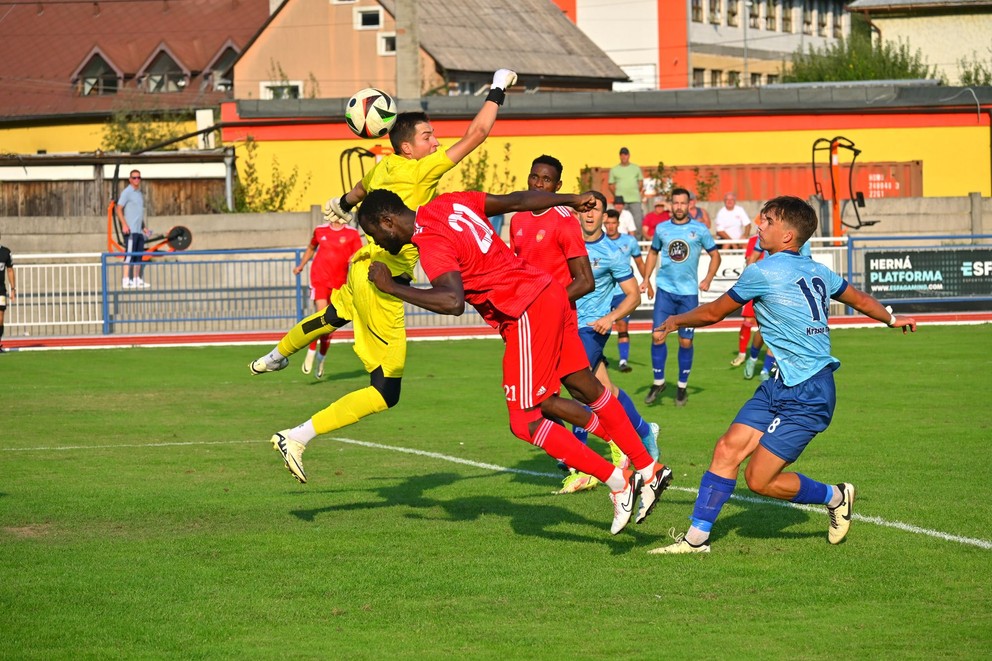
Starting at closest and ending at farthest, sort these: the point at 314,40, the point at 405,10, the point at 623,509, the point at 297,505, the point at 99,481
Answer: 1. the point at 623,509
2. the point at 297,505
3. the point at 99,481
4. the point at 405,10
5. the point at 314,40

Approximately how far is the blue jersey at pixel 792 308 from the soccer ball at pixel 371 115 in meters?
3.45

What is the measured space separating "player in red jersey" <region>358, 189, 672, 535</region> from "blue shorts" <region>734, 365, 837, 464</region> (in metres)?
0.84

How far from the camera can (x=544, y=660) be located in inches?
236

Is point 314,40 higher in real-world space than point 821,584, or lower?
higher

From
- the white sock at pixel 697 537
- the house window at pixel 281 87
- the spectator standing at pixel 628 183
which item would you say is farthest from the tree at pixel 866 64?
the white sock at pixel 697 537

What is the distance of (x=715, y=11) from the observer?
74750 millimetres

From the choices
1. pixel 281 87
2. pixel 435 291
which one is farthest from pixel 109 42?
pixel 435 291

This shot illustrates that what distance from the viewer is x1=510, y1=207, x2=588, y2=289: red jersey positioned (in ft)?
34.1

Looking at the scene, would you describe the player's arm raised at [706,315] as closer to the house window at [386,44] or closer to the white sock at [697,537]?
the white sock at [697,537]

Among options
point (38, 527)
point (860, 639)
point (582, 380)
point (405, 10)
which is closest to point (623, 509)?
point (582, 380)

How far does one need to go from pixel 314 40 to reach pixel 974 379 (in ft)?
166

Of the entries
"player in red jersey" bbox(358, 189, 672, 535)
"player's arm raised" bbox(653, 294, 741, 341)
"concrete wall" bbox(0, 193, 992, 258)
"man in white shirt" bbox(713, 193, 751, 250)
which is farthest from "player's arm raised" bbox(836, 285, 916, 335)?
"concrete wall" bbox(0, 193, 992, 258)

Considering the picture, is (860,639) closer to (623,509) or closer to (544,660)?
(544,660)

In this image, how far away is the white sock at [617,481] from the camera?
8.12 metres
